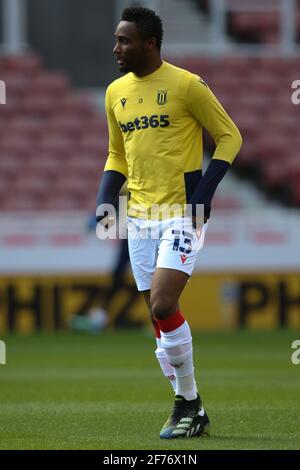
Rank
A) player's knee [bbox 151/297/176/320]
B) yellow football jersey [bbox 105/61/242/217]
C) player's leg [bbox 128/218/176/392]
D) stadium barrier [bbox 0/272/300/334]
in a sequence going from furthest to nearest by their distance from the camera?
stadium barrier [bbox 0/272/300/334] → player's leg [bbox 128/218/176/392] → yellow football jersey [bbox 105/61/242/217] → player's knee [bbox 151/297/176/320]

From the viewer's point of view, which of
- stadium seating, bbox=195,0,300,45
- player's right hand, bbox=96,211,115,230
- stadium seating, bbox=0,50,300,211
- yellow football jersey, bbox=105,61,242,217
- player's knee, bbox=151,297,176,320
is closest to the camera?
player's knee, bbox=151,297,176,320

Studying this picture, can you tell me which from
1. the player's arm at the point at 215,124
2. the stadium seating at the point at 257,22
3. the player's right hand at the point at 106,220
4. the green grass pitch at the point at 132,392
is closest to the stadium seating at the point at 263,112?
the stadium seating at the point at 257,22

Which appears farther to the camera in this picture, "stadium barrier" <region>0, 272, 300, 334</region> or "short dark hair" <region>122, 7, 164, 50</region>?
"stadium barrier" <region>0, 272, 300, 334</region>

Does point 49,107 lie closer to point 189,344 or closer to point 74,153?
point 74,153

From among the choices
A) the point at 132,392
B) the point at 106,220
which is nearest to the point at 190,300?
the point at 132,392

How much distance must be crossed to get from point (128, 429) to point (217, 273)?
940 cm

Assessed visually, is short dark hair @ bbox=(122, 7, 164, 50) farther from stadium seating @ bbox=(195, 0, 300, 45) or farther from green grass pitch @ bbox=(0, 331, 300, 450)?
stadium seating @ bbox=(195, 0, 300, 45)

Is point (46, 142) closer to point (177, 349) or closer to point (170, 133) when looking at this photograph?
point (170, 133)

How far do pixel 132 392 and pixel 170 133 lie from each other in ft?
9.92

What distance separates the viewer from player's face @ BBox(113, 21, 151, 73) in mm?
7371

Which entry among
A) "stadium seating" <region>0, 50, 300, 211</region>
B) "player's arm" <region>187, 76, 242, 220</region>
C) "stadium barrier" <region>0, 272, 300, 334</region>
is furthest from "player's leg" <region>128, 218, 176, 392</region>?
"stadium seating" <region>0, 50, 300, 211</region>

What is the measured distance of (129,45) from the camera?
24.2 ft

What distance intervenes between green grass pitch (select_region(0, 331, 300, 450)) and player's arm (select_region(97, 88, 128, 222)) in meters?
1.33

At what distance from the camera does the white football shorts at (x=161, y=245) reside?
7246 millimetres
